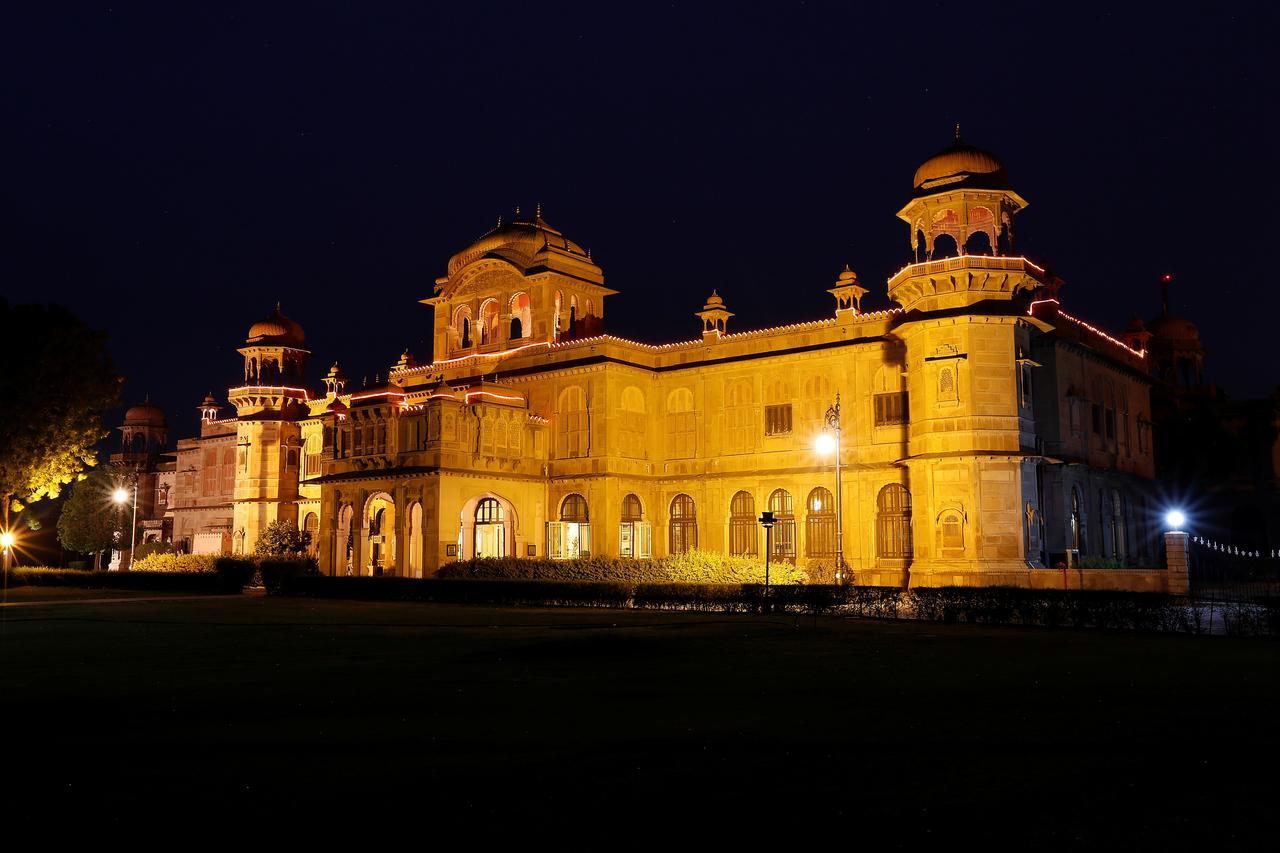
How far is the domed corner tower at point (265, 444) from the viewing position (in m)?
60.9

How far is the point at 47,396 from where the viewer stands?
41.1m

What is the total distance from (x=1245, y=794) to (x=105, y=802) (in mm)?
8302

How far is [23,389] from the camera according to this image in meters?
40.2

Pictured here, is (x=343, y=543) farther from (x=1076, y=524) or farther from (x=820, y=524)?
(x=1076, y=524)

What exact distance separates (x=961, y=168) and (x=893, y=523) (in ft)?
43.7

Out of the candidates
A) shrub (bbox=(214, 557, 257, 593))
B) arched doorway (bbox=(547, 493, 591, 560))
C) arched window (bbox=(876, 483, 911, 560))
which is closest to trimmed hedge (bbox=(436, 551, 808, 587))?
arched window (bbox=(876, 483, 911, 560))

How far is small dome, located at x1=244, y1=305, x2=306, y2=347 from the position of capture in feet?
209

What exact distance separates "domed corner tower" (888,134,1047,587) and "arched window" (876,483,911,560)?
1945 mm

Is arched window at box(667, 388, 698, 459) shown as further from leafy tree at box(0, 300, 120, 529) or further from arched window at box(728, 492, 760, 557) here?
leafy tree at box(0, 300, 120, 529)

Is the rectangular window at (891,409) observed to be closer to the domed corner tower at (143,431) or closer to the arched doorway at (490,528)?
the arched doorway at (490,528)

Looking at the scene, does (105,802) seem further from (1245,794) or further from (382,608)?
(382,608)

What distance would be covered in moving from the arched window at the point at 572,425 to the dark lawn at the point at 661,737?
1089 inches

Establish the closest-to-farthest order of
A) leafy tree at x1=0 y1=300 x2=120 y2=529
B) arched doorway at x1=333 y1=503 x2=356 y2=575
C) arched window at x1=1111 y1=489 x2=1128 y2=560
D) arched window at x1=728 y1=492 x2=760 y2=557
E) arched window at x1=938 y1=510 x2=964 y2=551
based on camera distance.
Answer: arched window at x1=938 y1=510 x2=964 y2=551
leafy tree at x1=0 y1=300 x2=120 y2=529
arched window at x1=1111 y1=489 x2=1128 y2=560
arched window at x1=728 y1=492 x2=760 y2=557
arched doorway at x1=333 y1=503 x2=356 y2=575

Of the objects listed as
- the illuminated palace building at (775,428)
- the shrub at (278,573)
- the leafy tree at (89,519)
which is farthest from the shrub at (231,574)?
the leafy tree at (89,519)
